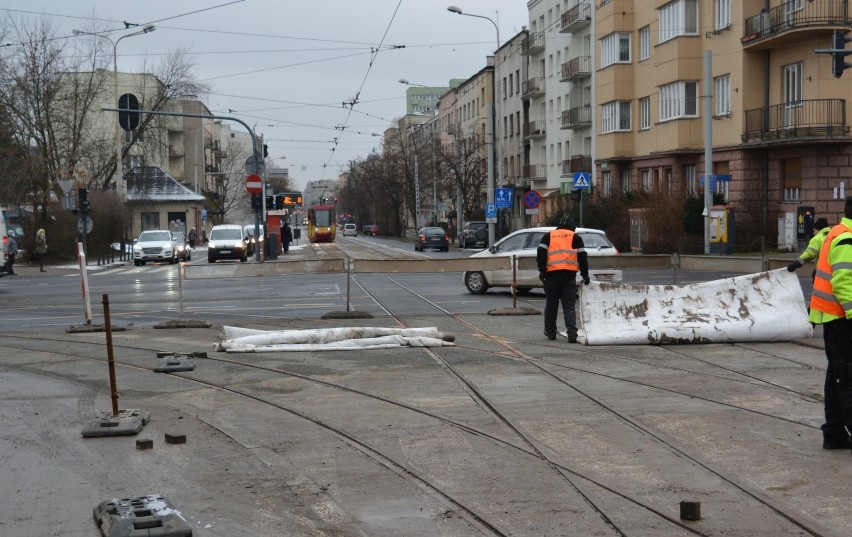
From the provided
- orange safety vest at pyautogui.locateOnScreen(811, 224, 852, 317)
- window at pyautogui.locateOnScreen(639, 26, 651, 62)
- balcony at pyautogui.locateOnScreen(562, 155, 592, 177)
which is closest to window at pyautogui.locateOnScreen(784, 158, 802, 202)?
window at pyautogui.locateOnScreen(639, 26, 651, 62)

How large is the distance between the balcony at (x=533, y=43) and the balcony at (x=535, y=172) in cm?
796

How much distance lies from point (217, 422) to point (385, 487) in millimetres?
2803

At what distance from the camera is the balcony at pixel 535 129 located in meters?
73.4

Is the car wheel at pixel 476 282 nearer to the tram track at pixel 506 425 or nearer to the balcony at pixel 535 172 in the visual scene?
the tram track at pixel 506 425

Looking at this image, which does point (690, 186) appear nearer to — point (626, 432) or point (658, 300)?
point (658, 300)

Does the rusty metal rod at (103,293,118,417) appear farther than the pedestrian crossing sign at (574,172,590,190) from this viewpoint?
No

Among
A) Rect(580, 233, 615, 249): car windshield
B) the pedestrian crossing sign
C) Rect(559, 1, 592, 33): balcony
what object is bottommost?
Rect(580, 233, 615, 249): car windshield

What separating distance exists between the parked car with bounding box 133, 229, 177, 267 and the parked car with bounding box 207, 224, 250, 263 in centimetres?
216

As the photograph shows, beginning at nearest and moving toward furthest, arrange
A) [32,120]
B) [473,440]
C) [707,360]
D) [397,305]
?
[473,440] < [707,360] < [397,305] < [32,120]

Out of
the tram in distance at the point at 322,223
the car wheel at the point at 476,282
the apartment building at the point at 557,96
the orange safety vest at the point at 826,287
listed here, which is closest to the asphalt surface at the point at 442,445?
the orange safety vest at the point at 826,287

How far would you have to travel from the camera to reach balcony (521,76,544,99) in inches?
2899

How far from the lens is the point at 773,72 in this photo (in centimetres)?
3953

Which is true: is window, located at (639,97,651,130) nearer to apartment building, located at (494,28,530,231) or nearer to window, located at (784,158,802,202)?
window, located at (784,158,802,202)

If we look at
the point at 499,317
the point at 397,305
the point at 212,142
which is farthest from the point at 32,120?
the point at 212,142
